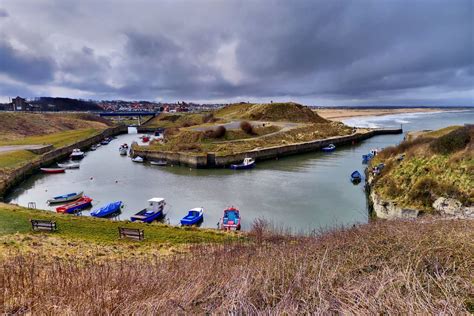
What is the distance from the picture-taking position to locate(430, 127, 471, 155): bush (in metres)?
21.1

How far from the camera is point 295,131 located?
218ft

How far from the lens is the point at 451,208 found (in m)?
16.7

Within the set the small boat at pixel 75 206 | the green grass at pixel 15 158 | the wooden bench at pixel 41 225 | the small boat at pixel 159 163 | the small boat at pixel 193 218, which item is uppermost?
the green grass at pixel 15 158

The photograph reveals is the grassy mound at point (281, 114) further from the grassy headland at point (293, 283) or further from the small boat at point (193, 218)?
the grassy headland at point (293, 283)

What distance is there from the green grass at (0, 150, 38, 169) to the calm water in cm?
279

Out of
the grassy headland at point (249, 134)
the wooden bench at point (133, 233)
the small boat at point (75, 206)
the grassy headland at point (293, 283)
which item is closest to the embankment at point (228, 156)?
the grassy headland at point (249, 134)

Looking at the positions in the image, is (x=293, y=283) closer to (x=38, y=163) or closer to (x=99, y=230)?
(x=99, y=230)

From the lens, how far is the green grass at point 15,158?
3628 cm

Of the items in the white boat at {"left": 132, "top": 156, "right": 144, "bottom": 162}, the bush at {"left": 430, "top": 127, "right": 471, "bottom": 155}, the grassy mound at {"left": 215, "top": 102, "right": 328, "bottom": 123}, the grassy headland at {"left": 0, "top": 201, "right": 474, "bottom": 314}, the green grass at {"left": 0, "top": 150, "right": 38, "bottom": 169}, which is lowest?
the white boat at {"left": 132, "top": 156, "right": 144, "bottom": 162}

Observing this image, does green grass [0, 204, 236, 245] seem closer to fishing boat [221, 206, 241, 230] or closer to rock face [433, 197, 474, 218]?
fishing boat [221, 206, 241, 230]

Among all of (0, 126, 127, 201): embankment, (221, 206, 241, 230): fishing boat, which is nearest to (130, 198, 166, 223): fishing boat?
(221, 206, 241, 230): fishing boat

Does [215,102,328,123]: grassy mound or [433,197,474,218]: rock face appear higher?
[215,102,328,123]: grassy mound

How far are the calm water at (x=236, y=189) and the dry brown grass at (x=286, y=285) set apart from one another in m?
11.1

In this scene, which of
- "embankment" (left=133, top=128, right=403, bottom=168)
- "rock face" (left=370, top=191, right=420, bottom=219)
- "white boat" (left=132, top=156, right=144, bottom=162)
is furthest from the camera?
"white boat" (left=132, top=156, right=144, bottom=162)
